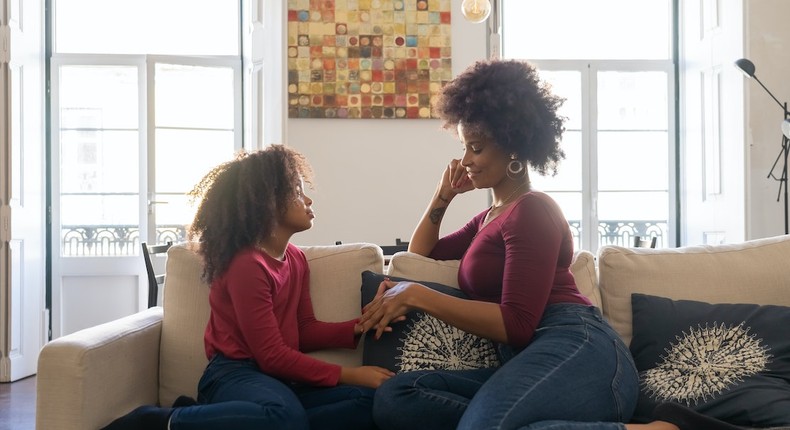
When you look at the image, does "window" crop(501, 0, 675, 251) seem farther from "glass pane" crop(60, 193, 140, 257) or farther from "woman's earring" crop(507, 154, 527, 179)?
"woman's earring" crop(507, 154, 527, 179)

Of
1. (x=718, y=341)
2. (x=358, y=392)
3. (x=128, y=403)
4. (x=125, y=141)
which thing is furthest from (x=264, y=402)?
(x=125, y=141)

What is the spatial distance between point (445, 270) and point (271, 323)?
0.59 m

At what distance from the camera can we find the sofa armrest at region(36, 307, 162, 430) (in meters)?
1.92

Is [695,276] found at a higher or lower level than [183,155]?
lower

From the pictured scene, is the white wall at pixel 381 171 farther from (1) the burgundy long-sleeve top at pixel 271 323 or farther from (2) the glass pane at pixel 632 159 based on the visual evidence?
(1) the burgundy long-sleeve top at pixel 271 323

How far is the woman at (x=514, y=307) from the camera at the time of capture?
1771mm

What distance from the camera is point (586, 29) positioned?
20.6 ft

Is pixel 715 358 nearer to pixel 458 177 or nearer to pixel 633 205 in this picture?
pixel 458 177

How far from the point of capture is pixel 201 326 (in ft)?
7.55

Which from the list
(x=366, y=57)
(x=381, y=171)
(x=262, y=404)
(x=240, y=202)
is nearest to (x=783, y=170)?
(x=381, y=171)

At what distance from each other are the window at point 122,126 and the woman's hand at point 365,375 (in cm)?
405

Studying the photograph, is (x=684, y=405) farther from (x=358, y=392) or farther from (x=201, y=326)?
(x=201, y=326)

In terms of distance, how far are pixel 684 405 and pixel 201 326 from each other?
134 cm

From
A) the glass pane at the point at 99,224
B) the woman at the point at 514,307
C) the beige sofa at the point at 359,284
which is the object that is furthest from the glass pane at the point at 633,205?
the woman at the point at 514,307
